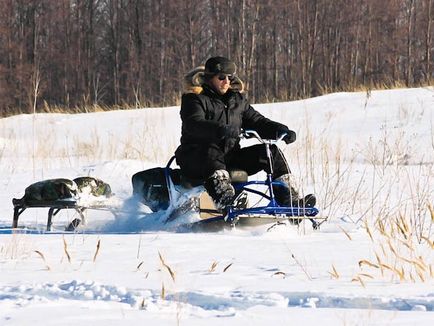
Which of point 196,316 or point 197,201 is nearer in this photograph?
point 196,316

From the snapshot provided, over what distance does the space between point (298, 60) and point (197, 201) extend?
31.6m

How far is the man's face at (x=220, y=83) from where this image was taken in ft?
20.2

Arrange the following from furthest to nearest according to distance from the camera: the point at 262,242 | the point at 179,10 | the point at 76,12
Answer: the point at 76,12
the point at 179,10
the point at 262,242

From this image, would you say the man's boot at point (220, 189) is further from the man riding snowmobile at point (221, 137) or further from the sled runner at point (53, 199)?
the sled runner at point (53, 199)

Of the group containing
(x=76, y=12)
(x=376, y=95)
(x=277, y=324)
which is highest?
(x=76, y=12)

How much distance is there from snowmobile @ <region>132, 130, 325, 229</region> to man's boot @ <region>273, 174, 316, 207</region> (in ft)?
0.17

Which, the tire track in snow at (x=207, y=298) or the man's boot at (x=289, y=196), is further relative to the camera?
the man's boot at (x=289, y=196)

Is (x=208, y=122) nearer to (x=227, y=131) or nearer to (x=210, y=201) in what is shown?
(x=227, y=131)

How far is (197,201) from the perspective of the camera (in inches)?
245

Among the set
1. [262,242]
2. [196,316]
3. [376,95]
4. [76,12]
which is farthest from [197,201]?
[76,12]

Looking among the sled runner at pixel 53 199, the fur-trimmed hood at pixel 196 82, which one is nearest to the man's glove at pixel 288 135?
the fur-trimmed hood at pixel 196 82

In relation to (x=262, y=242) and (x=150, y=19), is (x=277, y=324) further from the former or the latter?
(x=150, y=19)

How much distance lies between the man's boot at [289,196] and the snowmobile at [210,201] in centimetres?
5

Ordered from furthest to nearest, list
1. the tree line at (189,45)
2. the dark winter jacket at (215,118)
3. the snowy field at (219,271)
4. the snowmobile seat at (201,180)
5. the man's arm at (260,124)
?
the tree line at (189,45), the man's arm at (260,124), the snowmobile seat at (201,180), the dark winter jacket at (215,118), the snowy field at (219,271)
